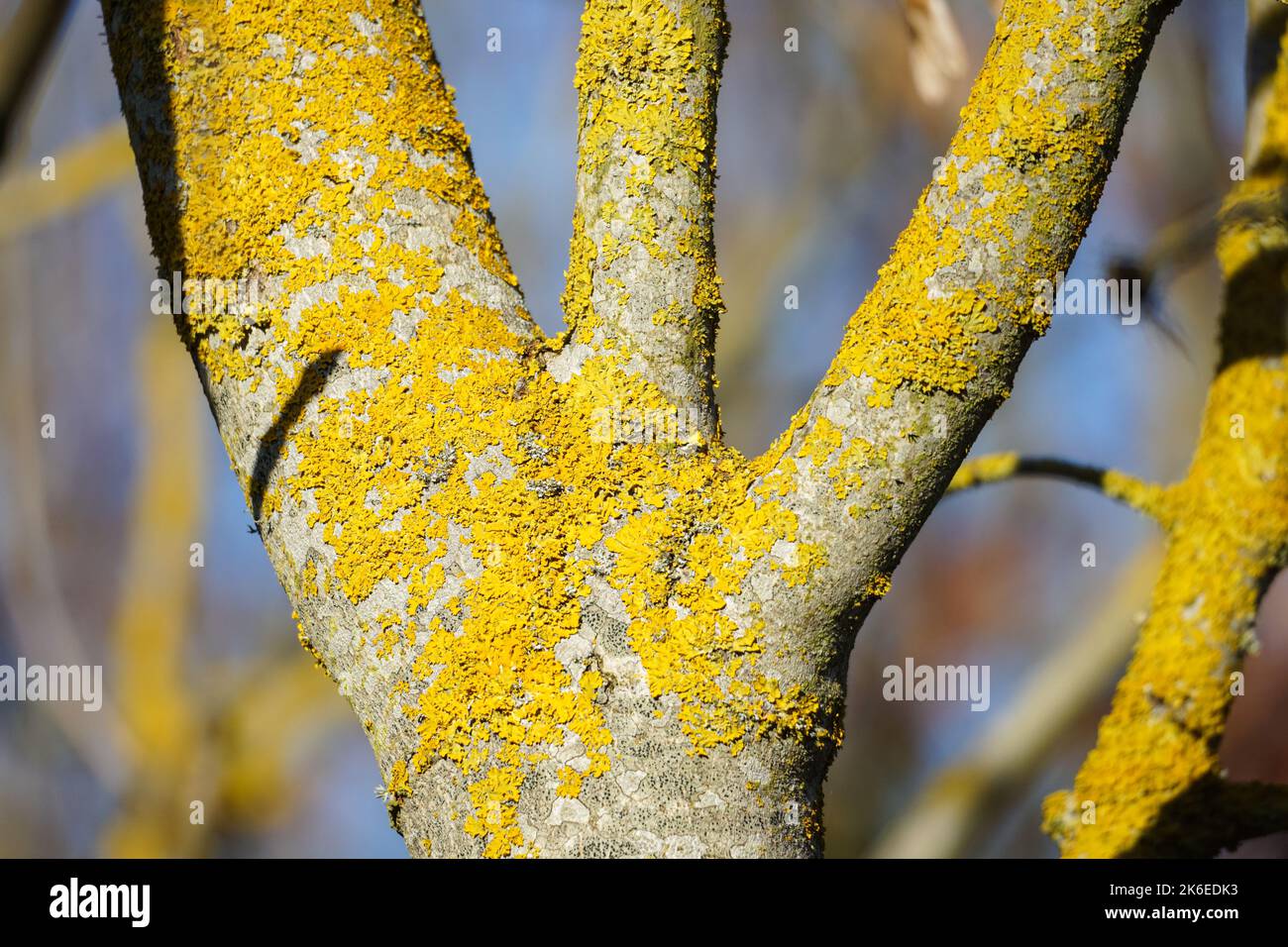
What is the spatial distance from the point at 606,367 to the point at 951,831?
2016 millimetres

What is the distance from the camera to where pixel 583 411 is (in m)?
1.04

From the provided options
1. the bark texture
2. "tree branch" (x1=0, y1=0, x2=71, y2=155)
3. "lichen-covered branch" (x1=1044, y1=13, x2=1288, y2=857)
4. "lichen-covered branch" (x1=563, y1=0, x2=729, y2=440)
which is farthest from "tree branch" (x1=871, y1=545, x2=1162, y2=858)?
"tree branch" (x1=0, y1=0, x2=71, y2=155)

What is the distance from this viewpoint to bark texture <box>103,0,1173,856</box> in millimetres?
922

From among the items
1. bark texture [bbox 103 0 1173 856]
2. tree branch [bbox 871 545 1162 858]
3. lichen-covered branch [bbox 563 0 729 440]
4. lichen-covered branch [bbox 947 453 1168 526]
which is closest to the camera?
bark texture [bbox 103 0 1173 856]

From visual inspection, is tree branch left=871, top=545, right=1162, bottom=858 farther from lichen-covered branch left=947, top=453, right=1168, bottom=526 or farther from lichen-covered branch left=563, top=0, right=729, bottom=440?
lichen-covered branch left=563, top=0, right=729, bottom=440

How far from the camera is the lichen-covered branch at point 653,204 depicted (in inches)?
41.4

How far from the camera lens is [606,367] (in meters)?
1.05

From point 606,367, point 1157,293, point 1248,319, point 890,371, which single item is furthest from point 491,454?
point 1248,319

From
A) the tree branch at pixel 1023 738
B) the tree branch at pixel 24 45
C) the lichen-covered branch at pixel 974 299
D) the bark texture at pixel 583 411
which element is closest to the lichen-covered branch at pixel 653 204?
the bark texture at pixel 583 411

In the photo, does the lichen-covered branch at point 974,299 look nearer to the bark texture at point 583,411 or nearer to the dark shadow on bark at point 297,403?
the bark texture at point 583,411

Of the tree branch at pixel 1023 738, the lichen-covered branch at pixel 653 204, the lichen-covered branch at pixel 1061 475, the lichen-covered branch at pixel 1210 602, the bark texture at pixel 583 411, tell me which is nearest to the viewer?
the bark texture at pixel 583 411

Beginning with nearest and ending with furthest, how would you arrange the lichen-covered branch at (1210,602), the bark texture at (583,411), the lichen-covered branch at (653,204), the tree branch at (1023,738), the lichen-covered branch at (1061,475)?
the bark texture at (583,411), the lichen-covered branch at (653,204), the lichen-covered branch at (1210,602), the lichen-covered branch at (1061,475), the tree branch at (1023,738)

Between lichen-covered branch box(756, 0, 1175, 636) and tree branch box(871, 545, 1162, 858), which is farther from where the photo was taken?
tree branch box(871, 545, 1162, 858)
